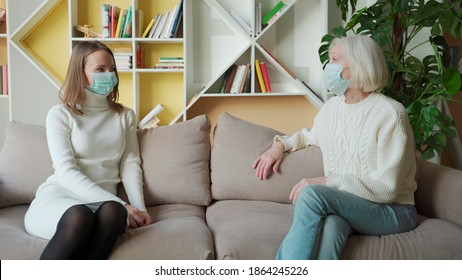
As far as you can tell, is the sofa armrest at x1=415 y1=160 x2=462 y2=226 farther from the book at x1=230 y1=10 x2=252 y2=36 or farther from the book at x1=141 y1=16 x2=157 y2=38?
the book at x1=141 y1=16 x2=157 y2=38

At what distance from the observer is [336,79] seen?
1.99 meters

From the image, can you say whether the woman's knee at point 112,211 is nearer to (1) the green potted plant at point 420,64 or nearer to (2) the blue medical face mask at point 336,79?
(2) the blue medical face mask at point 336,79

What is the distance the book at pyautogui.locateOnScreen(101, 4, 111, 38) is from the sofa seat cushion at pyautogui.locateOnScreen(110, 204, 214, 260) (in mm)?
1977

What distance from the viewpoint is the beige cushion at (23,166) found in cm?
217

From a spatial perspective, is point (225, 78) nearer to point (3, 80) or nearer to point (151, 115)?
point (151, 115)

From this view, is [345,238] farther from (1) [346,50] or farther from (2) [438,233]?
(1) [346,50]

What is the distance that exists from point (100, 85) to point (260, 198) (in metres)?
0.83

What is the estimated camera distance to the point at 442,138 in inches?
113

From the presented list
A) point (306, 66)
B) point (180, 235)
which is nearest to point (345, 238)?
point (180, 235)

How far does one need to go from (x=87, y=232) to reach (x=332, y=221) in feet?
2.61

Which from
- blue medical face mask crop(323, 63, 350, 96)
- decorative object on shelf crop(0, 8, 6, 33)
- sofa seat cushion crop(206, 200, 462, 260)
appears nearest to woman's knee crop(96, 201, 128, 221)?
→ sofa seat cushion crop(206, 200, 462, 260)

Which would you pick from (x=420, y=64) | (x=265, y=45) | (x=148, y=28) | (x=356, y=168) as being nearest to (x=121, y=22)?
(x=148, y=28)

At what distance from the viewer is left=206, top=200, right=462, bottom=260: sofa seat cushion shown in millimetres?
1752

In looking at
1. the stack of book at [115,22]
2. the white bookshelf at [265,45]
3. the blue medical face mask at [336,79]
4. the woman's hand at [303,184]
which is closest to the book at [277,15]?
the white bookshelf at [265,45]
